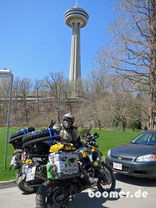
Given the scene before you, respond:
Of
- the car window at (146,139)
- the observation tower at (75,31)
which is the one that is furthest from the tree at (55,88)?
the car window at (146,139)

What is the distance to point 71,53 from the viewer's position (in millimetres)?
84062

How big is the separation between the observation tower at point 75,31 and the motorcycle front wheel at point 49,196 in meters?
68.9

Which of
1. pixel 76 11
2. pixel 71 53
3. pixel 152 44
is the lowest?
pixel 152 44

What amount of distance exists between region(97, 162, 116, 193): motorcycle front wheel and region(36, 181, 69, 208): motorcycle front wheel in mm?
1242

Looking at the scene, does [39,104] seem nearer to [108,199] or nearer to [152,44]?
[152,44]

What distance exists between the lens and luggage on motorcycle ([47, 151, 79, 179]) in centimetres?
321

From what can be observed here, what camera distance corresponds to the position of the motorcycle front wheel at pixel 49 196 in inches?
125

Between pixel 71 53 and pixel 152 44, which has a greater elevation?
pixel 71 53

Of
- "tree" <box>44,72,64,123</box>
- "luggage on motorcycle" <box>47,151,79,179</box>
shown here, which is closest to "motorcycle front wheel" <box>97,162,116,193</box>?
"luggage on motorcycle" <box>47,151,79,179</box>

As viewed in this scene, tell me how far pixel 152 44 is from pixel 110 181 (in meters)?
9.37

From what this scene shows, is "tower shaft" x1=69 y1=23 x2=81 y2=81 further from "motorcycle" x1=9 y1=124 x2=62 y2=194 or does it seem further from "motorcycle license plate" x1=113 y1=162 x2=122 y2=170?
"motorcycle" x1=9 y1=124 x2=62 y2=194

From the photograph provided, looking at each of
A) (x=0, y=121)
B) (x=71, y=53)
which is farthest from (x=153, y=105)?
(x=71, y=53)

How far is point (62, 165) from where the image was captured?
3.26m

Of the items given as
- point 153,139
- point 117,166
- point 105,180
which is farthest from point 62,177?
point 153,139
